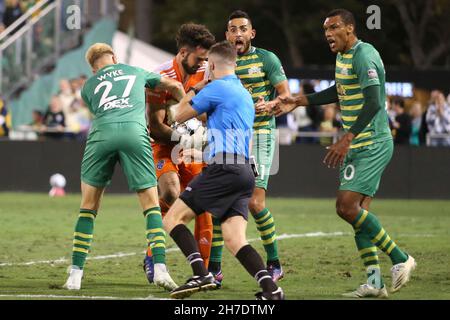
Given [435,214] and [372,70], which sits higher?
[372,70]

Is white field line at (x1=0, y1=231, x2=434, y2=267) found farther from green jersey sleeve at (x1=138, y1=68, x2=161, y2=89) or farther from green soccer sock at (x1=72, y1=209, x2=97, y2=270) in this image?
green jersey sleeve at (x1=138, y1=68, x2=161, y2=89)

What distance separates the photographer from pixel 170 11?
47.0 meters

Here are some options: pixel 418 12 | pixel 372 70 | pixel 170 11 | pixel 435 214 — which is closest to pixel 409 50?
pixel 418 12

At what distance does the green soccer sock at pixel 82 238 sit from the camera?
10992 mm

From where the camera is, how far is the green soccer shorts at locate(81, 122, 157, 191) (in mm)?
10852

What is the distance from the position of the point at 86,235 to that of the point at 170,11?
3655 cm

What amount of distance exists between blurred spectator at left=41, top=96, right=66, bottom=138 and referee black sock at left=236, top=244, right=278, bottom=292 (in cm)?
1639

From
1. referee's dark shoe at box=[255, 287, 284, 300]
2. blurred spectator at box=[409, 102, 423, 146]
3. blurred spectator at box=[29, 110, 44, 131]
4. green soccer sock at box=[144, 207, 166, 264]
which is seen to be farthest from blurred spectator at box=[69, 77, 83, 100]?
referee's dark shoe at box=[255, 287, 284, 300]

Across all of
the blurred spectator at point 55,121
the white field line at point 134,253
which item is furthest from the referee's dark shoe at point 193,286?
the blurred spectator at point 55,121

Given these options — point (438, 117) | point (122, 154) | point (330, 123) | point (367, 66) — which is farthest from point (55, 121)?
point (367, 66)

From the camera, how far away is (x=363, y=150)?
432 inches

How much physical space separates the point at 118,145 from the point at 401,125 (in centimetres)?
1548

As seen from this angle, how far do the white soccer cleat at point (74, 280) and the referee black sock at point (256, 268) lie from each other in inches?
70.3
